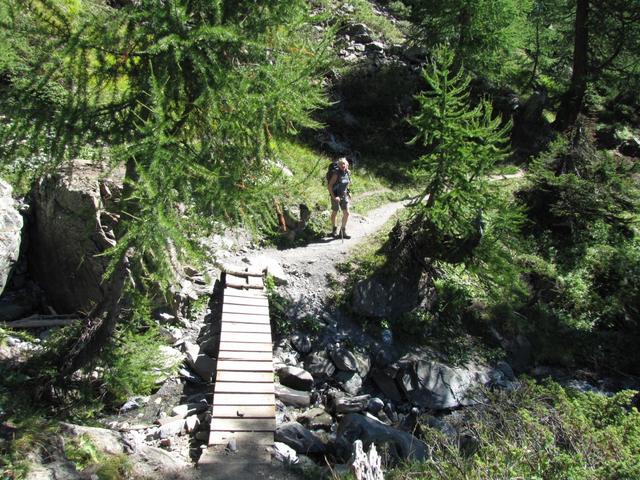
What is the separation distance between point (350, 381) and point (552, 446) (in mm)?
5463

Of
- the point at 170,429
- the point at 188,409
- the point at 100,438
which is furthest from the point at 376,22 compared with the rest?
the point at 100,438

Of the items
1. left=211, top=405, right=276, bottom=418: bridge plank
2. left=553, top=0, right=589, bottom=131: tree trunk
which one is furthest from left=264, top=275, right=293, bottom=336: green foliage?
left=553, top=0, right=589, bottom=131: tree trunk

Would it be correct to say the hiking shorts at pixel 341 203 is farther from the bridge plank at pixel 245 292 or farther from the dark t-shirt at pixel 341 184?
the bridge plank at pixel 245 292

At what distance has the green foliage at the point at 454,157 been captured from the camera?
31.9 feet

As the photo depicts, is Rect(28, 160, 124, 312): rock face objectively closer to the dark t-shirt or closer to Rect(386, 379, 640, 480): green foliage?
the dark t-shirt

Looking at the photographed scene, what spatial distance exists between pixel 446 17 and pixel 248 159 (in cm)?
1683

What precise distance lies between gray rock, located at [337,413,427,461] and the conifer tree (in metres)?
3.70

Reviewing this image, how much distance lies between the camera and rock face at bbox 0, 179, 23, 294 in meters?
7.76

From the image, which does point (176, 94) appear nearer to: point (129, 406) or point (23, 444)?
point (23, 444)

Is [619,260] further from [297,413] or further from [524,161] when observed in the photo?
[297,413]

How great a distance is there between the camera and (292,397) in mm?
8375

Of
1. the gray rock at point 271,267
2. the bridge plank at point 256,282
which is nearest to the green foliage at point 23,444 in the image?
the bridge plank at point 256,282

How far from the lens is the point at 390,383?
9.98 metres

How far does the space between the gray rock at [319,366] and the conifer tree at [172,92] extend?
451 cm
